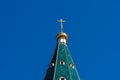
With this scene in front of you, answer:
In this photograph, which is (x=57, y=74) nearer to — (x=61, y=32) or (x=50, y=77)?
(x=50, y=77)

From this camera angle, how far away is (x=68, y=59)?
49.2 meters

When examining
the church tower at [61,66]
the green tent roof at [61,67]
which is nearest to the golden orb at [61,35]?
the church tower at [61,66]

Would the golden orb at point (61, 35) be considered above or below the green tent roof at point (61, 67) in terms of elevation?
above

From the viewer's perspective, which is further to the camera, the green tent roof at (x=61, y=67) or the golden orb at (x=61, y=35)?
the golden orb at (x=61, y=35)

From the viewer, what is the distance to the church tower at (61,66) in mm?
46562

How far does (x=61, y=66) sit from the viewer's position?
4794 centimetres

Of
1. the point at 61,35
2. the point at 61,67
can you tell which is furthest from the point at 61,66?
the point at 61,35

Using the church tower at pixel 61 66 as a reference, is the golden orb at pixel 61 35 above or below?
above

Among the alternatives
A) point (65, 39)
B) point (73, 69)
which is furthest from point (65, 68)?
point (65, 39)

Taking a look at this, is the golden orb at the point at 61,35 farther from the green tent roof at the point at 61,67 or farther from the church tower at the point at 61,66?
the green tent roof at the point at 61,67

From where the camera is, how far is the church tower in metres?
46.6

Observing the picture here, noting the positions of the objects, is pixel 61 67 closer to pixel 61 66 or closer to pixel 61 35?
pixel 61 66

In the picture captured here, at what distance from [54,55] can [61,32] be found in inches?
154

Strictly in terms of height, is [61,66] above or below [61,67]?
above
